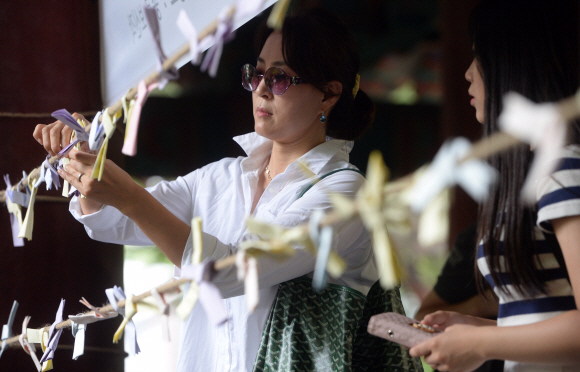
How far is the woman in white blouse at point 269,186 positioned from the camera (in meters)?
1.00


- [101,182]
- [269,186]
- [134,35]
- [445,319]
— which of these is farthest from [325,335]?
[134,35]

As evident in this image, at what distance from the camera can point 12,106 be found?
1.42 m

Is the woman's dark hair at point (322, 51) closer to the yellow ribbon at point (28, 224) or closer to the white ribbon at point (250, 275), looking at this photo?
the yellow ribbon at point (28, 224)

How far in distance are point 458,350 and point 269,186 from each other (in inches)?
22.5

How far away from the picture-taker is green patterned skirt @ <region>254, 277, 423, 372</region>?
1039 millimetres

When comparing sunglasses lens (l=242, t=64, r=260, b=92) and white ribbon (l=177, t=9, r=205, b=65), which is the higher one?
sunglasses lens (l=242, t=64, r=260, b=92)

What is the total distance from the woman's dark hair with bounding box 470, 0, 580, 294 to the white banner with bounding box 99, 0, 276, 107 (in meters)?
0.35

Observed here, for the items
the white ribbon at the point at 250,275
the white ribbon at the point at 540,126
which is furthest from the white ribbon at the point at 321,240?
the white ribbon at the point at 540,126

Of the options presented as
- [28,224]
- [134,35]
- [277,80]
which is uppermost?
[134,35]

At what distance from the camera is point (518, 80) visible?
0.88m

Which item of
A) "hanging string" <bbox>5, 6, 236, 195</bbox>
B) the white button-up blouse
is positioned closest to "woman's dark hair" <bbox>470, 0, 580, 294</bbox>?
the white button-up blouse

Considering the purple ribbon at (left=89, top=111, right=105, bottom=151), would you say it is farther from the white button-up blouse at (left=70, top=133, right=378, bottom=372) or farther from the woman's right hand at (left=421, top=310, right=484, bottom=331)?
the woman's right hand at (left=421, top=310, right=484, bottom=331)

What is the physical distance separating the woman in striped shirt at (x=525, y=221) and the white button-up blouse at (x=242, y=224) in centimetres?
25

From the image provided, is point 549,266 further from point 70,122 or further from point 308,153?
point 70,122
